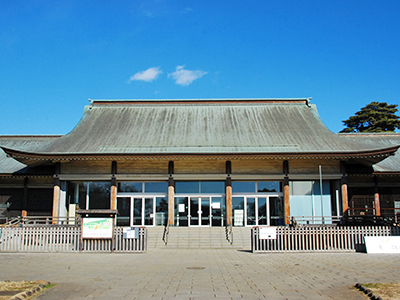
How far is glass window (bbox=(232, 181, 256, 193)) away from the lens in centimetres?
2595

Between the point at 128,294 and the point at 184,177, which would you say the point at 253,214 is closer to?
the point at 184,177

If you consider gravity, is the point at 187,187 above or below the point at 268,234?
above

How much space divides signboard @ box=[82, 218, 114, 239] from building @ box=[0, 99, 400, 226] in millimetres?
6469

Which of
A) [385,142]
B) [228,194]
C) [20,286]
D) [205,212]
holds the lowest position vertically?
[20,286]

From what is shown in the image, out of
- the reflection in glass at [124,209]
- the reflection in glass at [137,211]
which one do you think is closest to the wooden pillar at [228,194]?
the reflection in glass at [137,211]

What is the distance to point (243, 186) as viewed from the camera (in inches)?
1024

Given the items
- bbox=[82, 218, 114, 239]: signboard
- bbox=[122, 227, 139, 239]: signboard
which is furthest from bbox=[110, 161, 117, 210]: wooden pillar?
bbox=[122, 227, 139, 239]: signboard

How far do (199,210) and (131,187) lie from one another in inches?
198

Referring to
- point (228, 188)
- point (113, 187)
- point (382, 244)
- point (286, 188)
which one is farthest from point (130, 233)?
point (286, 188)

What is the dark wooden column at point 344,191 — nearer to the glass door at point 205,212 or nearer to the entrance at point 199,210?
the entrance at point 199,210

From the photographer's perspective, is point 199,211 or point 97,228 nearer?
point 97,228

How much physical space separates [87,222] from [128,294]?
1016 centimetres

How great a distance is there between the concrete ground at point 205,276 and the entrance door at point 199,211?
36.0ft

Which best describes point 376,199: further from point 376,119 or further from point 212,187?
point 376,119
